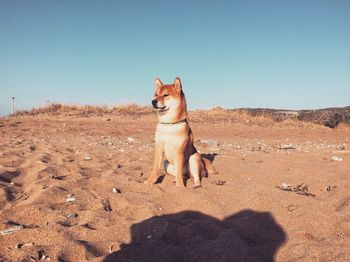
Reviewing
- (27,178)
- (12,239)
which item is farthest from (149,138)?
(12,239)

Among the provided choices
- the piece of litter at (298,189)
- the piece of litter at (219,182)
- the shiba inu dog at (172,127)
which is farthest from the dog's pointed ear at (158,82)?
the piece of litter at (298,189)

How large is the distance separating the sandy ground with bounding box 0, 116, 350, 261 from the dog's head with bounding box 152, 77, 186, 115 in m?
1.20

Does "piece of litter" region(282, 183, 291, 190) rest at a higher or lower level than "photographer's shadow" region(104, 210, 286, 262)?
higher

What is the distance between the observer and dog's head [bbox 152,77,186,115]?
539cm

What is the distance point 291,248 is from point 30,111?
18804 mm

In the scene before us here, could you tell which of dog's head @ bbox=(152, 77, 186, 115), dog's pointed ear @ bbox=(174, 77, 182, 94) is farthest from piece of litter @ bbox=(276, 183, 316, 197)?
dog's pointed ear @ bbox=(174, 77, 182, 94)

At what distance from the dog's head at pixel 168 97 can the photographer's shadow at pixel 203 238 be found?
67.2 inches

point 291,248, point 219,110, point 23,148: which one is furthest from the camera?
point 219,110

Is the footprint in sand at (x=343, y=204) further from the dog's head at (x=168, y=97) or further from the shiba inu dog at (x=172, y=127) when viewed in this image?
the dog's head at (x=168, y=97)

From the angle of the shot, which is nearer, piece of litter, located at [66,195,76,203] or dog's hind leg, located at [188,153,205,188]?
piece of litter, located at [66,195,76,203]

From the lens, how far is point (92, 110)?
20.5 m

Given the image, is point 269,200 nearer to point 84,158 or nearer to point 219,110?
point 84,158

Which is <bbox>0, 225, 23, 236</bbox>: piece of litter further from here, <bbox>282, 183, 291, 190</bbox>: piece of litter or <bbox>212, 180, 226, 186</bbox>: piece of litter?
<bbox>282, 183, 291, 190</bbox>: piece of litter

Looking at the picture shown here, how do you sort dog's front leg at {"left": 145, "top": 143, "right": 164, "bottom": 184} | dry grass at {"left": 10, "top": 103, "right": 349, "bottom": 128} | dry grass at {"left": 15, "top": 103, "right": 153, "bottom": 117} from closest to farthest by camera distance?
1. dog's front leg at {"left": 145, "top": 143, "right": 164, "bottom": 184}
2. dry grass at {"left": 15, "top": 103, "right": 153, "bottom": 117}
3. dry grass at {"left": 10, "top": 103, "right": 349, "bottom": 128}
